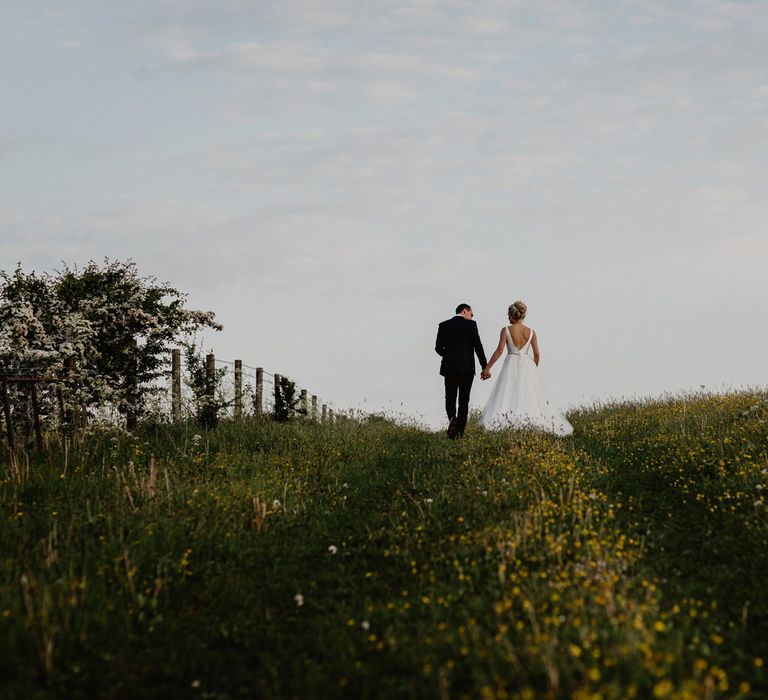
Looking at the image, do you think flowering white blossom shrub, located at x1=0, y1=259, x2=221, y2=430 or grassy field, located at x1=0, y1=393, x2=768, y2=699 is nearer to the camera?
grassy field, located at x1=0, y1=393, x2=768, y2=699

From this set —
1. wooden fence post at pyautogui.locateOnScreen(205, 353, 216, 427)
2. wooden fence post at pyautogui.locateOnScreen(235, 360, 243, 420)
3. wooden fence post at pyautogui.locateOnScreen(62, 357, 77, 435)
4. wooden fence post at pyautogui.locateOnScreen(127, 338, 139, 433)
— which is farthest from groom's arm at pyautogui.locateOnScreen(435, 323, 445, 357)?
wooden fence post at pyautogui.locateOnScreen(62, 357, 77, 435)

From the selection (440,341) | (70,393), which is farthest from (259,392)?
(440,341)

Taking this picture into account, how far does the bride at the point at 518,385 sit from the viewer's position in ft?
56.0

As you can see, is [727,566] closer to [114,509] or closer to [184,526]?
[184,526]

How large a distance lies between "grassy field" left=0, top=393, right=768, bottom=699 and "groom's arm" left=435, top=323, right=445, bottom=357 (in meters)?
4.75

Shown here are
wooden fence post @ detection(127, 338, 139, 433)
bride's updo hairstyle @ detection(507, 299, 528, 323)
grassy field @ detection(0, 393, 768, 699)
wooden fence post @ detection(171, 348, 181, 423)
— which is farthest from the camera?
wooden fence post @ detection(171, 348, 181, 423)

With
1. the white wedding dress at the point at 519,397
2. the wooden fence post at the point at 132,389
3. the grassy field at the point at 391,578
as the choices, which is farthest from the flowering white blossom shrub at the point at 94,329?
the white wedding dress at the point at 519,397

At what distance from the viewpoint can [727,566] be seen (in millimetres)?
7609

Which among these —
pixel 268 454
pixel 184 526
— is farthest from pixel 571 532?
pixel 268 454

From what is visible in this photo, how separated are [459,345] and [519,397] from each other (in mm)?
2109

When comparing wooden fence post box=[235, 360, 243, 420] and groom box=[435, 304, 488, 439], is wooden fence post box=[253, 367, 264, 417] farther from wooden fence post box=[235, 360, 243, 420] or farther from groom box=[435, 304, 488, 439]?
groom box=[435, 304, 488, 439]

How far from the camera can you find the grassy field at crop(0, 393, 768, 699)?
5172 millimetres

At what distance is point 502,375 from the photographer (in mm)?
17562

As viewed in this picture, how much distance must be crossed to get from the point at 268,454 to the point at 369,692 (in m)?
8.89
